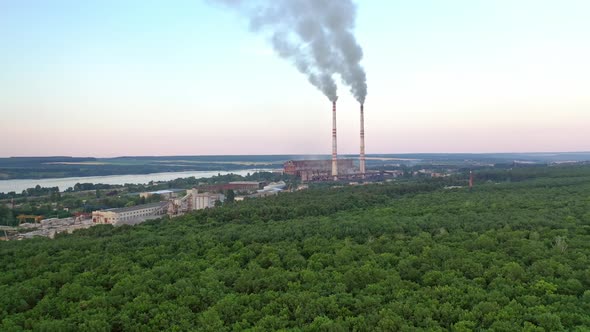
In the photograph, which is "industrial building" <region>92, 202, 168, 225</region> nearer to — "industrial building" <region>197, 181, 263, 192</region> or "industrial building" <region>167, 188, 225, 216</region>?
"industrial building" <region>167, 188, 225, 216</region>

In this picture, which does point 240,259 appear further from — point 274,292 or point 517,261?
point 517,261

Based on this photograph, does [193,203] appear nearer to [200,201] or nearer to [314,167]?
[200,201]

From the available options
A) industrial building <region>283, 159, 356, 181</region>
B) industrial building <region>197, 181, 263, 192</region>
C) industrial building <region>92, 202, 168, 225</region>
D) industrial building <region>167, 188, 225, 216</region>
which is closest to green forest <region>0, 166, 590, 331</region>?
industrial building <region>92, 202, 168, 225</region>

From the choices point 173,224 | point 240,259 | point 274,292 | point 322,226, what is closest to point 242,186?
point 173,224

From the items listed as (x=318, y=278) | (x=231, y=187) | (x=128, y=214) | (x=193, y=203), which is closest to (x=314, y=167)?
(x=231, y=187)

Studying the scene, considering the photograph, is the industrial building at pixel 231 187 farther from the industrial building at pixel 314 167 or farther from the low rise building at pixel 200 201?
the industrial building at pixel 314 167

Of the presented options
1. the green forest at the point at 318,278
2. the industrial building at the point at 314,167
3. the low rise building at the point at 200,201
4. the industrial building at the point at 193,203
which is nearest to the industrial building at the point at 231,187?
the industrial building at the point at 193,203
